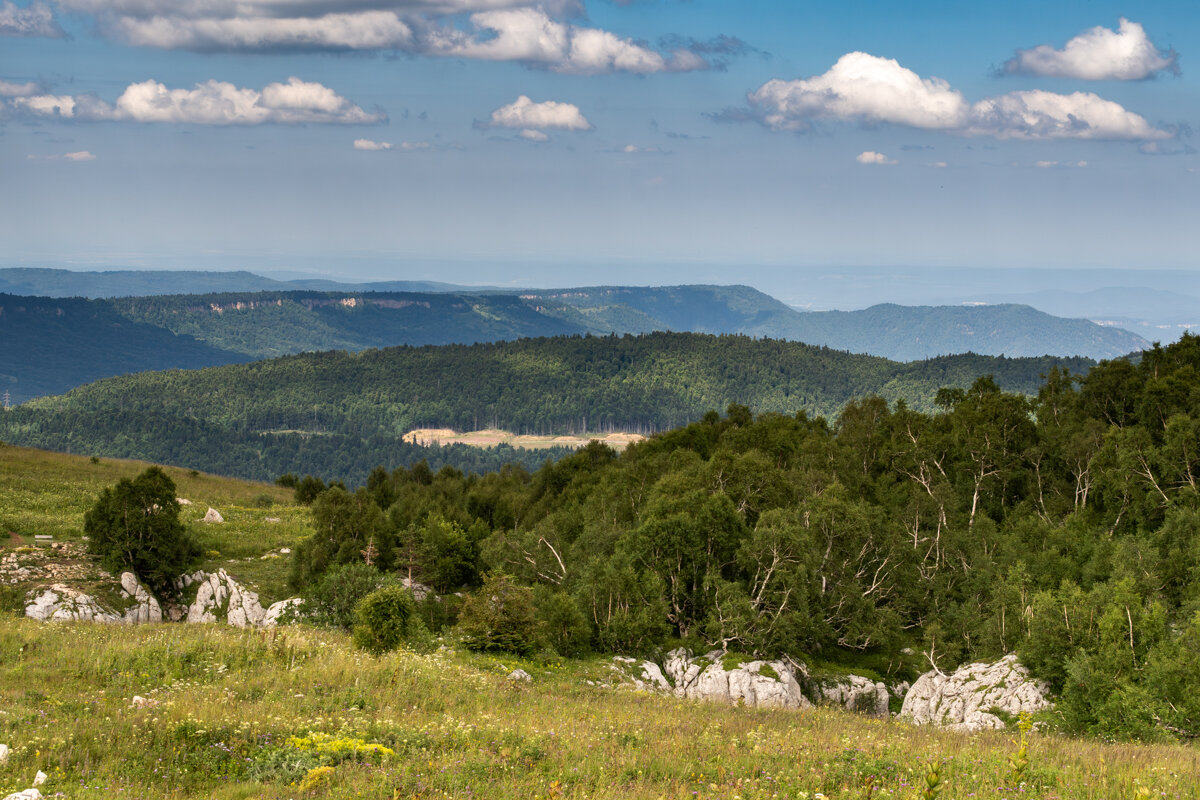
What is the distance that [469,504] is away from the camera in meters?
87.6

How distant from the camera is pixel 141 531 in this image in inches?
2055

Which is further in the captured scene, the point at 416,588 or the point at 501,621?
the point at 416,588

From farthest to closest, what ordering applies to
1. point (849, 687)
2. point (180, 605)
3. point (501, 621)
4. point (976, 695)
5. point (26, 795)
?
point (180, 605)
point (849, 687)
point (976, 695)
point (501, 621)
point (26, 795)

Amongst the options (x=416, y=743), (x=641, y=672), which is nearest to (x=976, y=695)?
(x=641, y=672)

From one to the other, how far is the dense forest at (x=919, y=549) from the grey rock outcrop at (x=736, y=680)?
1.89m

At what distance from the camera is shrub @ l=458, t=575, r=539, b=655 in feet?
125

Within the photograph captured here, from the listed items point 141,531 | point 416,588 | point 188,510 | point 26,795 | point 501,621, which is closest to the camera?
point 26,795

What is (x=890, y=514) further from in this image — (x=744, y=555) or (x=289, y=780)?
(x=289, y=780)

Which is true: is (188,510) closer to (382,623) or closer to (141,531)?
(141,531)

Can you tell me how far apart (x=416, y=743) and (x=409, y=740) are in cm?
17

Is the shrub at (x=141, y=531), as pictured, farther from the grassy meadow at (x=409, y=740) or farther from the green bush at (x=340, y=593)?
the grassy meadow at (x=409, y=740)

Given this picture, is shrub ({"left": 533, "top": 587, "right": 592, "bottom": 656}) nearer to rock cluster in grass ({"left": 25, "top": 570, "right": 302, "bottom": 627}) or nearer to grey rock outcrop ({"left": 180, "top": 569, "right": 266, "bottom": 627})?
rock cluster in grass ({"left": 25, "top": 570, "right": 302, "bottom": 627})

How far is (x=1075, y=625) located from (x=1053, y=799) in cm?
2740

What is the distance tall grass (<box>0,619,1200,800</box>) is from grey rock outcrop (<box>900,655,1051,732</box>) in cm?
1794
